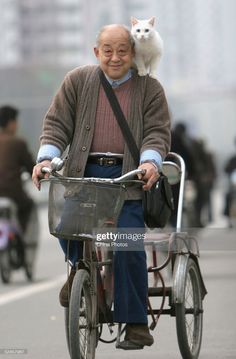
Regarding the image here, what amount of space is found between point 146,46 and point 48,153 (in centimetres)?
74

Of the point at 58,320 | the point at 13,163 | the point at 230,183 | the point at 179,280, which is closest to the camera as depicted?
the point at 179,280

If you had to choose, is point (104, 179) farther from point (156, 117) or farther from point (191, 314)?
point (191, 314)

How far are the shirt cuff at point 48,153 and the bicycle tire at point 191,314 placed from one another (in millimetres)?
862

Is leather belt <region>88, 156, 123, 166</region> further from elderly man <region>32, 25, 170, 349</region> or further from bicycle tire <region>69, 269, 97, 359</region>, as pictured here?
bicycle tire <region>69, 269, 97, 359</region>

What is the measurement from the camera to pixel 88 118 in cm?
625

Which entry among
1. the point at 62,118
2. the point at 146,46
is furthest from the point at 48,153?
the point at 146,46

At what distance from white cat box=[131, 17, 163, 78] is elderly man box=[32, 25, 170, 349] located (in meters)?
0.07

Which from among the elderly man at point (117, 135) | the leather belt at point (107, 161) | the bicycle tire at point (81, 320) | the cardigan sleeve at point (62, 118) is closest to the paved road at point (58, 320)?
the elderly man at point (117, 135)

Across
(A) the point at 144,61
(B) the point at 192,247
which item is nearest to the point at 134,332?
(B) the point at 192,247

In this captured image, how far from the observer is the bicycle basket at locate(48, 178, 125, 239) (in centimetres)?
589

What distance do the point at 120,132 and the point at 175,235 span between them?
692 millimetres

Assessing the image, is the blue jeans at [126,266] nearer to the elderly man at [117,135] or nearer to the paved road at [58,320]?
the elderly man at [117,135]

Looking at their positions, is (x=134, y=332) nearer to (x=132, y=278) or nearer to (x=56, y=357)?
(x=132, y=278)

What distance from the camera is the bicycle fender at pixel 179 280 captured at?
640 centimetres
